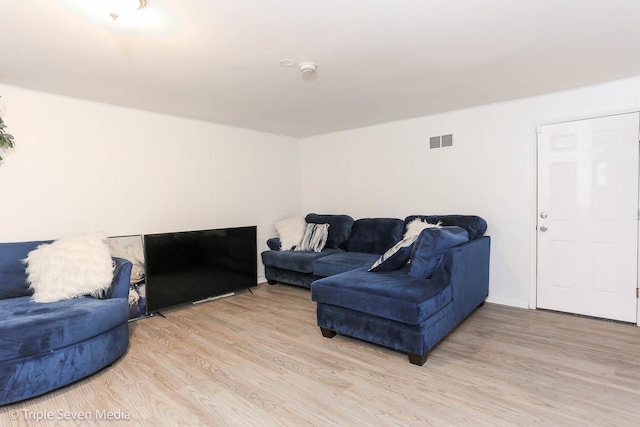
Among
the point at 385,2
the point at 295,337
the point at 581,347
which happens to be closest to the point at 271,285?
the point at 295,337

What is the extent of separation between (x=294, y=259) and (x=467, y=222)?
6.98ft

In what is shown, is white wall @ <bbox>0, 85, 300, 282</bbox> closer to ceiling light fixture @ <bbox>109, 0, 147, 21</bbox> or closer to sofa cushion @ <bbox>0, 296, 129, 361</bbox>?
sofa cushion @ <bbox>0, 296, 129, 361</bbox>

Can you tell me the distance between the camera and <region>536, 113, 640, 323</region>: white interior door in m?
3.08

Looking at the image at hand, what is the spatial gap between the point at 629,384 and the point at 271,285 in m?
3.74

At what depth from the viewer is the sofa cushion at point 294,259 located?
4289mm

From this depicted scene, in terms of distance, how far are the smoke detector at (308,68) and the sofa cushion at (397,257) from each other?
5.36ft

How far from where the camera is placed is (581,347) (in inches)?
104

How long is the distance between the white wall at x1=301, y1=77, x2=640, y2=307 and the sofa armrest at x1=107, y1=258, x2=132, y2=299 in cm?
316

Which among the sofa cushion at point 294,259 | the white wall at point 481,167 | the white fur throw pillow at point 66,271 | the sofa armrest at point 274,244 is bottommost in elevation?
the sofa cushion at point 294,259

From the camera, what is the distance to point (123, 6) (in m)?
1.75

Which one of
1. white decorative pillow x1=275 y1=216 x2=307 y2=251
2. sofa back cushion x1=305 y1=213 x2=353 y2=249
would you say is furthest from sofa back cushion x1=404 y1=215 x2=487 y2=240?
white decorative pillow x1=275 y1=216 x2=307 y2=251

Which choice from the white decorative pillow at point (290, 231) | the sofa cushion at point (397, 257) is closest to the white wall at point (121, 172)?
the white decorative pillow at point (290, 231)

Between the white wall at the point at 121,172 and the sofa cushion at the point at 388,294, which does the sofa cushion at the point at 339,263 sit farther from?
the white wall at the point at 121,172

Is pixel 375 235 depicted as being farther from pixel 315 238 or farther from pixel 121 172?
pixel 121 172
